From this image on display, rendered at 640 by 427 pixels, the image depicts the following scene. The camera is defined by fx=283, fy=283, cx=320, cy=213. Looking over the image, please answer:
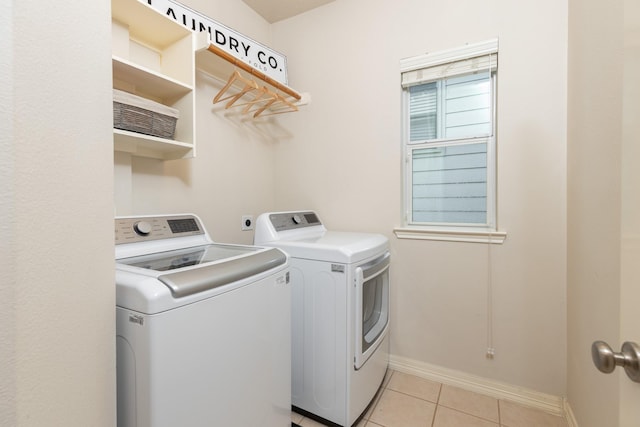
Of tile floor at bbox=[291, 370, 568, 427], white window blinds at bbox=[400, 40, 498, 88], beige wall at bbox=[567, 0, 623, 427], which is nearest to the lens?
beige wall at bbox=[567, 0, 623, 427]

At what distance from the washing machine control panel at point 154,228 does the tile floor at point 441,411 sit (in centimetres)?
121

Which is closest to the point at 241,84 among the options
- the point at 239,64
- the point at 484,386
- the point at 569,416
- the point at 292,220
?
the point at 239,64

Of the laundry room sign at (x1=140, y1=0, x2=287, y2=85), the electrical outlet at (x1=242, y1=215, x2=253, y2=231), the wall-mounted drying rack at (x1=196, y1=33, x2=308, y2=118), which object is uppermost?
the laundry room sign at (x1=140, y1=0, x2=287, y2=85)

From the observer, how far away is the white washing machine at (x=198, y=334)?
0.79m

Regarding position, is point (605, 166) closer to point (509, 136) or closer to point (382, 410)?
point (509, 136)

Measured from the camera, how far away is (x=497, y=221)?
5.80 feet

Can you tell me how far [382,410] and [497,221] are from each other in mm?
1337

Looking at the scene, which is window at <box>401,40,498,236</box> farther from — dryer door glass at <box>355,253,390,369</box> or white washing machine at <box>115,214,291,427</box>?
white washing machine at <box>115,214,291,427</box>

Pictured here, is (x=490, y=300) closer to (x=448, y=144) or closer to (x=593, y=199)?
(x=593, y=199)

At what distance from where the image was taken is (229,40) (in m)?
1.83

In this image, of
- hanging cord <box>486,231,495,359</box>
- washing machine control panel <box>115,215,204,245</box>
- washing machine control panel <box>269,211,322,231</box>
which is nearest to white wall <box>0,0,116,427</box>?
washing machine control panel <box>115,215,204,245</box>

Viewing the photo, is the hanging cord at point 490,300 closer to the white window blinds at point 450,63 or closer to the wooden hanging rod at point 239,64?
the white window blinds at point 450,63

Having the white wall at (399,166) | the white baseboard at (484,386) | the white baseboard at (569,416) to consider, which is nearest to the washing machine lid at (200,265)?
the white wall at (399,166)

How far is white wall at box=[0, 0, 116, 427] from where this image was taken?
53cm
